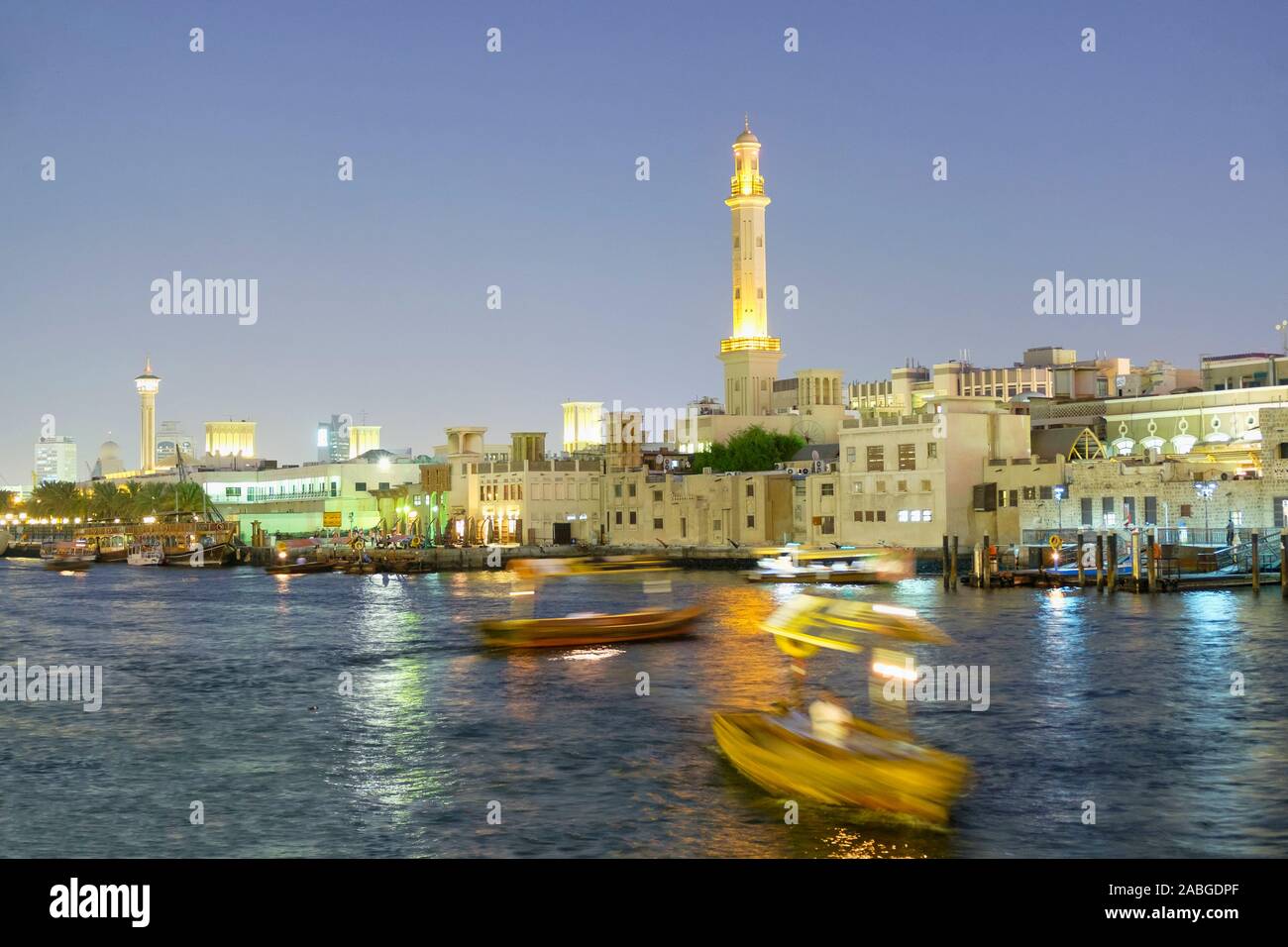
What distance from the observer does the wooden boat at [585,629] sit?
2044 inches

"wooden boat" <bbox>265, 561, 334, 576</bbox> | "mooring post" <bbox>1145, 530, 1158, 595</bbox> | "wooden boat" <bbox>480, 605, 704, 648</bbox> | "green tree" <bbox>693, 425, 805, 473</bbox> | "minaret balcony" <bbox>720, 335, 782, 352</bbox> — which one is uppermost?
"minaret balcony" <bbox>720, 335, 782, 352</bbox>

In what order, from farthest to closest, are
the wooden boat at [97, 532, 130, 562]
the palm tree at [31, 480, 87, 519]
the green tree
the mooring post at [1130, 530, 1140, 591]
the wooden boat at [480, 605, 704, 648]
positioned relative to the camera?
the palm tree at [31, 480, 87, 519] < the wooden boat at [97, 532, 130, 562] < the green tree < the mooring post at [1130, 530, 1140, 591] < the wooden boat at [480, 605, 704, 648]

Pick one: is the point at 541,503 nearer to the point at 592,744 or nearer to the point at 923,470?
the point at 923,470

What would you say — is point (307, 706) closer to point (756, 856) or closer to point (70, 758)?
point (70, 758)

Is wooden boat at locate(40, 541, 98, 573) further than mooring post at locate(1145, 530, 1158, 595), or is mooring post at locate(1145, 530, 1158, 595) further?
wooden boat at locate(40, 541, 98, 573)

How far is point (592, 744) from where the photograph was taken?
106 feet

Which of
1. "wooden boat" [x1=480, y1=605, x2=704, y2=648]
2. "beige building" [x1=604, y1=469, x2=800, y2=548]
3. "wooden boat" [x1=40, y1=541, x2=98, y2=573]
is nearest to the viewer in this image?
"wooden boat" [x1=480, y1=605, x2=704, y2=648]

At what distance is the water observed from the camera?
79.3 ft

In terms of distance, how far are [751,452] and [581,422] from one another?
3005 inches

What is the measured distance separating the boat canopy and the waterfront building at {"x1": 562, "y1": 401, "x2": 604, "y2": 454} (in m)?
131

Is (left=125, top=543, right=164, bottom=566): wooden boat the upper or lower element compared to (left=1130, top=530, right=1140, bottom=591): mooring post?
lower

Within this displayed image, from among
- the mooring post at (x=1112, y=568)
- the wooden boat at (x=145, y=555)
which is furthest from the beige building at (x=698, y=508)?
the wooden boat at (x=145, y=555)

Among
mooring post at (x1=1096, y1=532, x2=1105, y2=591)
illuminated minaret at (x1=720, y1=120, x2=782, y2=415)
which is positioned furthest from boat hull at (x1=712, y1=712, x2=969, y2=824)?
illuminated minaret at (x1=720, y1=120, x2=782, y2=415)

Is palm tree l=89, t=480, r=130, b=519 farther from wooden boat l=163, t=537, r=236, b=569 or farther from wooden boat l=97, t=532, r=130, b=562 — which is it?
wooden boat l=163, t=537, r=236, b=569
